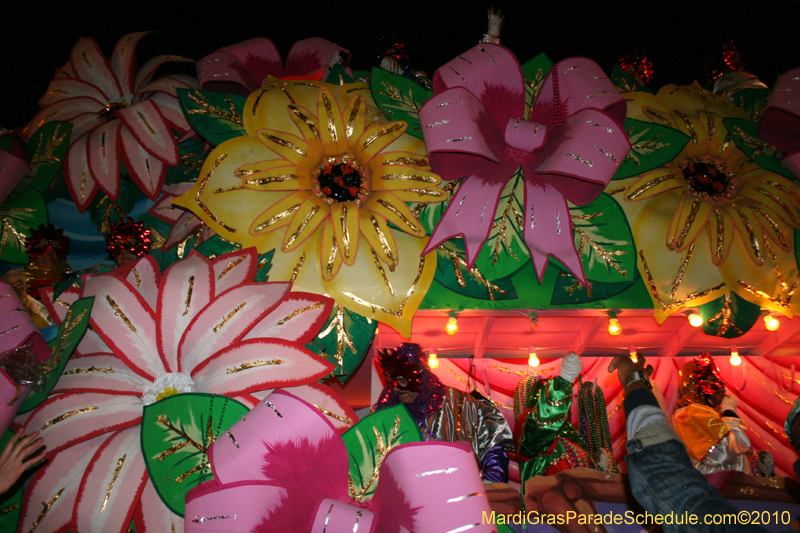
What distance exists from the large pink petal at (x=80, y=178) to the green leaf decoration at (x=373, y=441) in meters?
0.89

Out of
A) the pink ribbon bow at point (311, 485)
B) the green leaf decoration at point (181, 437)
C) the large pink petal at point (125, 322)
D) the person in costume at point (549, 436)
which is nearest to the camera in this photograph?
the pink ribbon bow at point (311, 485)

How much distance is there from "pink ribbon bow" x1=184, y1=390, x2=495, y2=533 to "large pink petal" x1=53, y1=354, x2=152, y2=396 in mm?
266

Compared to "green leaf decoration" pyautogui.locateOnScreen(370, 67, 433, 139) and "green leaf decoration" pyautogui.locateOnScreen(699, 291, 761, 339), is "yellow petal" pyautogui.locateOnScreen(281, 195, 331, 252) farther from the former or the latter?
"green leaf decoration" pyautogui.locateOnScreen(699, 291, 761, 339)

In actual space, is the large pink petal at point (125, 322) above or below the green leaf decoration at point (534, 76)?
below

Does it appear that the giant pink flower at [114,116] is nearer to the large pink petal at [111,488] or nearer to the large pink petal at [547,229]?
the large pink petal at [111,488]

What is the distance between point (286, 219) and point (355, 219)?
141 mm

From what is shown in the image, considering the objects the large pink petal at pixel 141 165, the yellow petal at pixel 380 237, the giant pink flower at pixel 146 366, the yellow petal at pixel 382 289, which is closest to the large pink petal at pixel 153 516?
the giant pink flower at pixel 146 366

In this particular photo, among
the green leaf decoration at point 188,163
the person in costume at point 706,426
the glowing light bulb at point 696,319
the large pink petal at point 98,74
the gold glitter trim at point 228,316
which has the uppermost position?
the large pink petal at point 98,74

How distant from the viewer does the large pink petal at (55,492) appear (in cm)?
79

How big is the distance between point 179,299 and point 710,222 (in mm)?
1167

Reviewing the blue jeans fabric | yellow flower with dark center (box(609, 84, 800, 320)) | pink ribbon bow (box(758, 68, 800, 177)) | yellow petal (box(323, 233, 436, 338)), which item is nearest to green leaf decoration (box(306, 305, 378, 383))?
yellow petal (box(323, 233, 436, 338))

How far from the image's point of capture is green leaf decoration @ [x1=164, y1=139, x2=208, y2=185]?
122 cm

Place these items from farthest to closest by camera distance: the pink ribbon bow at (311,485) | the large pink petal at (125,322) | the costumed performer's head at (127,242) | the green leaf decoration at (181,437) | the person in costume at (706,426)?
the person in costume at (706,426) → the costumed performer's head at (127,242) → the large pink petal at (125,322) → the green leaf decoration at (181,437) → the pink ribbon bow at (311,485)

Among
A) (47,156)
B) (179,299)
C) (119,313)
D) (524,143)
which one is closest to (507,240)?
(524,143)
